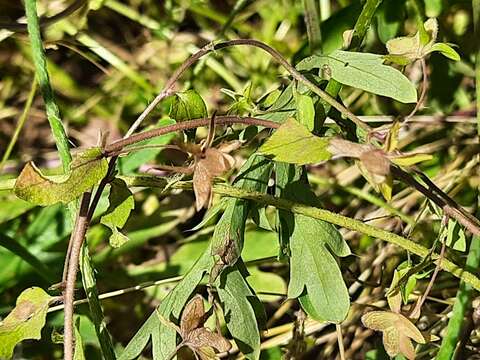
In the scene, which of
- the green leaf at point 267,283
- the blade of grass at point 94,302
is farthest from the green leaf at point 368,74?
the green leaf at point 267,283

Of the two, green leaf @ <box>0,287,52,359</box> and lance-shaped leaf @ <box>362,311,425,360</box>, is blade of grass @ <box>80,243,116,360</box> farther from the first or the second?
lance-shaped leaf @ <box>362,311,425,360</box>

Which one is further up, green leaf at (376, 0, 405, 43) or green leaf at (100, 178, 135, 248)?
green leaf at (100, 178, 135, 248)

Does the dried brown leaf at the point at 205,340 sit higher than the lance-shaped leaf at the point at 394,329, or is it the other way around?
the dried brown leaf at the point at 205,340

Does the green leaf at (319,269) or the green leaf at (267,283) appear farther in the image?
the green leaf at (267,283)

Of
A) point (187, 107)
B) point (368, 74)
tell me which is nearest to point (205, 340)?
point (187, 107)

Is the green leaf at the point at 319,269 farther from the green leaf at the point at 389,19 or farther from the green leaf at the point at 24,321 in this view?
the green leaf at the point at 389,19

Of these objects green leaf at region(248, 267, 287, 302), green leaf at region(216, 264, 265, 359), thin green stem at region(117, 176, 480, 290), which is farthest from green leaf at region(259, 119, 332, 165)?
green leaf at region(248, 267, 287, 302)

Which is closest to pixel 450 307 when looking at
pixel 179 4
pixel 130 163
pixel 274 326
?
pixel 274 326
